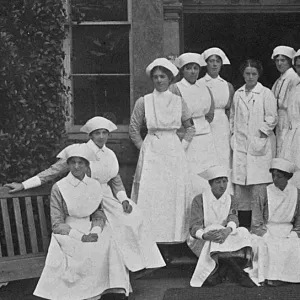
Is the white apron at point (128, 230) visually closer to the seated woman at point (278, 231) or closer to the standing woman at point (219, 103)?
the seated woman at point (278, 231)

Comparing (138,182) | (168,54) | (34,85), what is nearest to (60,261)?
(138,182)

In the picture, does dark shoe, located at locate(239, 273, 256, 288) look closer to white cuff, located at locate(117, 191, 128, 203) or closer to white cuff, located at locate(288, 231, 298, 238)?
white cuff, located at locate(288, 231, 298, 238)

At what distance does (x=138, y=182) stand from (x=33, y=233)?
1.14 m

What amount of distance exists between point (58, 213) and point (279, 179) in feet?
6.52

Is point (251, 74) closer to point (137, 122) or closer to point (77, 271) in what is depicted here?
point (137, 122)

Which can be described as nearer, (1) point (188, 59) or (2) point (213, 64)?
(1) point (188, 59)

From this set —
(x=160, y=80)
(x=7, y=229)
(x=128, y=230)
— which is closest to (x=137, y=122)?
(x=160, y=80)

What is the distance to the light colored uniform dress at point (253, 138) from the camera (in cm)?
739

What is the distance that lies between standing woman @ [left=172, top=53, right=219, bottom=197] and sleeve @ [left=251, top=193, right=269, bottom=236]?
627mm

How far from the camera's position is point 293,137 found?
288 inches

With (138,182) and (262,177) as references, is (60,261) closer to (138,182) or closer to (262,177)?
(138,182)

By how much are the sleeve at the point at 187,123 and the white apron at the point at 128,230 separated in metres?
0.89

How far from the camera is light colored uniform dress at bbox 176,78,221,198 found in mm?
7336

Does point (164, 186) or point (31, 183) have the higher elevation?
point (31, 183)
